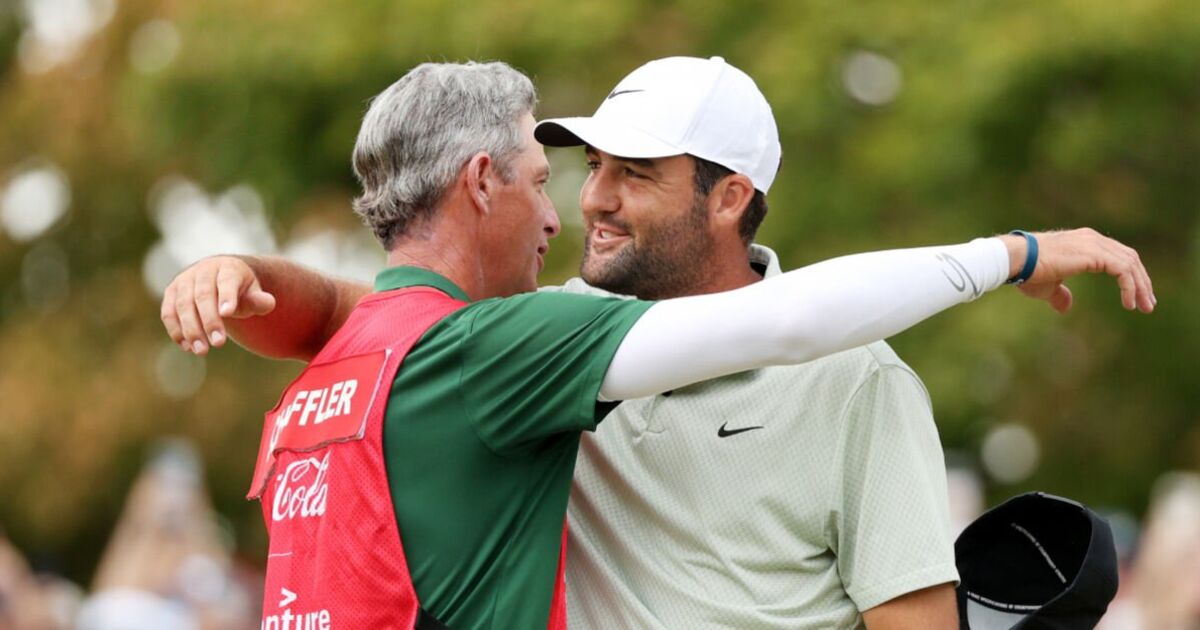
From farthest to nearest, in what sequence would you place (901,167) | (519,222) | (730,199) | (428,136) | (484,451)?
(901,167), (730,199), (519,222), (428,136), (484,451)

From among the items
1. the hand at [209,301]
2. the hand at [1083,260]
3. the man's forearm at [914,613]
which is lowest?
the man's forearm at [914,613]

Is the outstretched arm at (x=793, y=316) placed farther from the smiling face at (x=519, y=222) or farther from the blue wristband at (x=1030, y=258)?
the smiling face at (x=519, y=222)

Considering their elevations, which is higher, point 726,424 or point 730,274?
point 730,274

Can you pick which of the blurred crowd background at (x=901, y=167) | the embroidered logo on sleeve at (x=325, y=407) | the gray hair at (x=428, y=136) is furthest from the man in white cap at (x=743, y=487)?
the blurred crowd background at (x=901, y=167)

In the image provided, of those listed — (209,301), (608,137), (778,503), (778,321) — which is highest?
(608,137)

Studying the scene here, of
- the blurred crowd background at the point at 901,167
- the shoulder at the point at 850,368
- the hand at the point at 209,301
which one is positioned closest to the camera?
the hand at the point at 209,301

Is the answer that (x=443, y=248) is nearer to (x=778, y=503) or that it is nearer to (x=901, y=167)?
(x=778, y=503)

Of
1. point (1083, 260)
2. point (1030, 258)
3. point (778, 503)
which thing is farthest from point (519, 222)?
point (1083, 260)

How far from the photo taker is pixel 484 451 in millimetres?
3861

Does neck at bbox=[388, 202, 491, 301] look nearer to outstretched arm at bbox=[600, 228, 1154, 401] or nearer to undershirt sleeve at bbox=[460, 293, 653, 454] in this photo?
undershirt sleeve at bbox=[460, 293, 653, 454]

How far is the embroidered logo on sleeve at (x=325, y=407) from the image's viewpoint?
155 inches

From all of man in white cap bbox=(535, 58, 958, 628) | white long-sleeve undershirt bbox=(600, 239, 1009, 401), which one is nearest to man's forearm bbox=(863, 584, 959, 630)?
man in white cap bbox=(535, 58, 958, 628)

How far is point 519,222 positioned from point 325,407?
623 millimetres

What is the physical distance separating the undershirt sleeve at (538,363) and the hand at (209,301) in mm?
498
